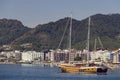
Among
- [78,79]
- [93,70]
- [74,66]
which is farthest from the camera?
[74,66]

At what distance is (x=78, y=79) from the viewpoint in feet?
237

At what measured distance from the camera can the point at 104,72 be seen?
321 ft

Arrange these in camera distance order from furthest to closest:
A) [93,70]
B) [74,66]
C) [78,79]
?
[74,66] → [93,70] → [78,79]

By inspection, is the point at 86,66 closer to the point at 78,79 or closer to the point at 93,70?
the point at 93,70

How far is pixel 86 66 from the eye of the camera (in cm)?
10031

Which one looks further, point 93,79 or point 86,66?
point 86,66

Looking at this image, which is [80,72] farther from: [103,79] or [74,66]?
[103,79]

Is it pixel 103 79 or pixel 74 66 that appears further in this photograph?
pixel 74 66

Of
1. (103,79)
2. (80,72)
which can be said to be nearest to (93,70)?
(80,72)

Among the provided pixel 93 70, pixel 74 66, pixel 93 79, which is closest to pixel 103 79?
pixel 93 79

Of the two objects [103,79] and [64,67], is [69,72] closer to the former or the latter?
[64,67]

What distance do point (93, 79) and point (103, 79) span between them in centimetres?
250

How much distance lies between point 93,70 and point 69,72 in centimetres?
501

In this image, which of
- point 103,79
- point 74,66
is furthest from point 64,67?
point 103,79
